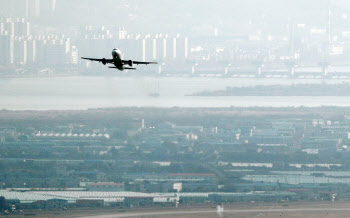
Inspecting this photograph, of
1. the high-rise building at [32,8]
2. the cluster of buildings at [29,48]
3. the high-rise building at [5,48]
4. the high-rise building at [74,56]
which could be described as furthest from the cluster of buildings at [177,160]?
the high-rise building at [32,8]

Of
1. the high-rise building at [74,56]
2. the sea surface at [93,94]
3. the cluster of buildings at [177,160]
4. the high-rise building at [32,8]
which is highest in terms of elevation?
the high-rise building at [32,8]

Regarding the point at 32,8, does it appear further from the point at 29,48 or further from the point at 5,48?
the point at 5,48

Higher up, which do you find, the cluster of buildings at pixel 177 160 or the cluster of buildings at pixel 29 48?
the cluster of buildings at pixel 29 48

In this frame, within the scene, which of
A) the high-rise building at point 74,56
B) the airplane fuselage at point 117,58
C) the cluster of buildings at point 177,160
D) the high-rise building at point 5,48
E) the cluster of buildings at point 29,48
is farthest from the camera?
the high-rise building at point 74,56

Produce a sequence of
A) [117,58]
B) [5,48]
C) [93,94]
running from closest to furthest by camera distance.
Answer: [117,58] → [93,94] → [5,48]

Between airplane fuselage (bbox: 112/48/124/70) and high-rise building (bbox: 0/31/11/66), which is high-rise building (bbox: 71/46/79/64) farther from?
airplane fuselage (bbox: 112/48/124/70)

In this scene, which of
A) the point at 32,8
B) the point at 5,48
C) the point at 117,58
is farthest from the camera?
the point at 5,48

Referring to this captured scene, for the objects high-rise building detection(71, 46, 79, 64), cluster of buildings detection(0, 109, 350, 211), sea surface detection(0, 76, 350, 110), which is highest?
high-rise building detection(71, 46, 79, 64)

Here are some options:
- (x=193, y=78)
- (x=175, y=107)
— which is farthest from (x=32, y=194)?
(x=193, y=78)

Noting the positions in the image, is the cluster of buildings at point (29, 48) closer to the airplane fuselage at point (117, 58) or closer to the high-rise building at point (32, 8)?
the high-rise building at point (32, 8)

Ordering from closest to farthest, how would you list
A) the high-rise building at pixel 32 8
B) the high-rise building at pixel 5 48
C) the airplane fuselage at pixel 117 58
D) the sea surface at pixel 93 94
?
the airplane fuselage at pixel 117 58, the sea surface at pixel 93 94, the high-rise building at pixel 32 8, the high-rise building at pixel 5 48

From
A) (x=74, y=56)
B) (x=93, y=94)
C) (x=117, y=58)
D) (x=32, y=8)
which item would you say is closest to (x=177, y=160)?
(x=93, y=94)

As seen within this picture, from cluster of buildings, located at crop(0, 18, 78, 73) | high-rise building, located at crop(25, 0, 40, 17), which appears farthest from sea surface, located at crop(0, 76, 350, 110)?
high-rise building, located at crop(25, 0, 40, 17)
